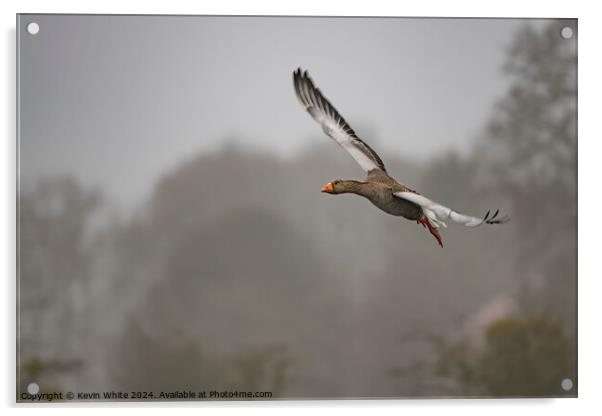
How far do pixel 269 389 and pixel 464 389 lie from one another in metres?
0.87

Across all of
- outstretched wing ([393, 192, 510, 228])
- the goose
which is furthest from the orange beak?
outstretched wing ([393, 192, 510, 228])

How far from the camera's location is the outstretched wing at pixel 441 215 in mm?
3273

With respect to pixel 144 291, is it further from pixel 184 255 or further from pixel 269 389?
pixel 269 389

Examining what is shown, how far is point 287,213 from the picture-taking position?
3305 millimetres

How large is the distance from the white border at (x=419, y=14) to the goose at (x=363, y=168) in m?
0.38

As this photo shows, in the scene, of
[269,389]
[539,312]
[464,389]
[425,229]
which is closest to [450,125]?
[425,229]

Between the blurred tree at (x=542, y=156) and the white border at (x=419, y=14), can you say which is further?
the blurred tree at (x=542, y=156)

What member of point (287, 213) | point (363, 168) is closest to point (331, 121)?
point (363, 168)

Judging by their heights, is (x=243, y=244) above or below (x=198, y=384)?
above

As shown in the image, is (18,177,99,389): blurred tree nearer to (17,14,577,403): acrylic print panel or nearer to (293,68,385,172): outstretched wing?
(17,14,577,403): acrylic print panel

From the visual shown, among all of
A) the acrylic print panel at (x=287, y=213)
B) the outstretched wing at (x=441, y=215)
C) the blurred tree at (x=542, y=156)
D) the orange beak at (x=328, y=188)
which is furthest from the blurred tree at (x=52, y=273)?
the blurred tree at (x=542, y=156)

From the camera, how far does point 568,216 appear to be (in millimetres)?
3355

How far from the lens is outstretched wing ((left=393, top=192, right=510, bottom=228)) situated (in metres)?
3.27

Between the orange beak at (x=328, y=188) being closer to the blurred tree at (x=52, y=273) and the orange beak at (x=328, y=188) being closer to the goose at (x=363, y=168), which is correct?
the goose at (x=363, y=168)
